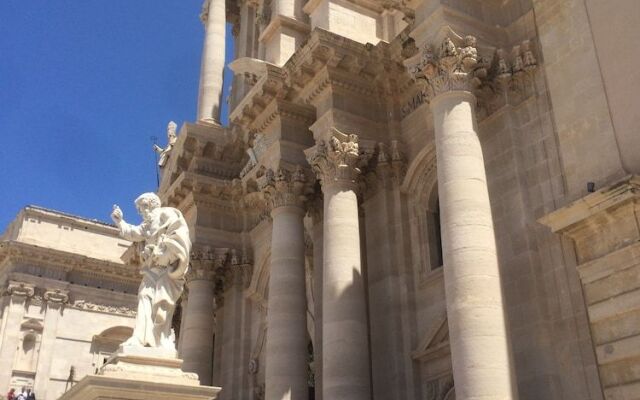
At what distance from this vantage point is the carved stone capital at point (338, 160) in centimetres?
1716

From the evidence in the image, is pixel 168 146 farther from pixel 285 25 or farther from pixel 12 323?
pixel 12 323

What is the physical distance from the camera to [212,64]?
28344 mm

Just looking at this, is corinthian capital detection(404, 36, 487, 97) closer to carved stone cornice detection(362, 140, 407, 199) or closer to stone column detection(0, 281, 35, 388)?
carved stone cornice detection(362, 140, 407, 199)

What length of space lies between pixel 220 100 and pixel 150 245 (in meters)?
17.7

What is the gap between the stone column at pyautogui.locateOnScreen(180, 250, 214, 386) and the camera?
22.2 meters

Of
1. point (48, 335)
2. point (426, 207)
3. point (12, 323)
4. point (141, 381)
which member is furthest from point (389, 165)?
point (48, 335)

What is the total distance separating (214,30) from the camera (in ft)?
95.3

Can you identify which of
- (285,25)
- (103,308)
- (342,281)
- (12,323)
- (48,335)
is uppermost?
(285,25)

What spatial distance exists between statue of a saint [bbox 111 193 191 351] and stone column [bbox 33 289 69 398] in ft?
96.7

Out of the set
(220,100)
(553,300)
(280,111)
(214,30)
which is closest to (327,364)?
(553,300)

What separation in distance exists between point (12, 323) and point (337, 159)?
84.7 feet

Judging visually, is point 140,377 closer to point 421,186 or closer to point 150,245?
point 150,245

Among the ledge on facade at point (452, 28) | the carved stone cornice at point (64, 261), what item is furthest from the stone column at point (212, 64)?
the ledge on facade at point (452, 28)

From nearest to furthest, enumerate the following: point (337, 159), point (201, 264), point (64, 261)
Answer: point (337, 159), point (201, 264), point (64, 261)
